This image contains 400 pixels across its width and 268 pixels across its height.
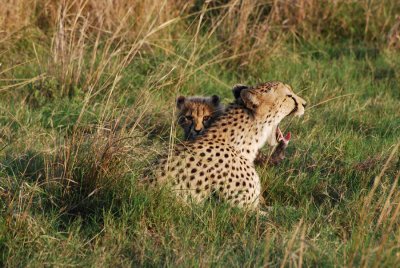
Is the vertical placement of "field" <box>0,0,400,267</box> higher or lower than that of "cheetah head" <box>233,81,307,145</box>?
lower

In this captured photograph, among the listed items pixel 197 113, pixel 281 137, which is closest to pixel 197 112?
pixel 197 113

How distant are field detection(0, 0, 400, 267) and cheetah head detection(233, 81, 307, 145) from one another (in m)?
0.28

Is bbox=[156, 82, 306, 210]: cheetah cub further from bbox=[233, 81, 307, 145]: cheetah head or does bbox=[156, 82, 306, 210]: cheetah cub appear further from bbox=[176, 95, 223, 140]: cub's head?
bbox=[176, 95, 223, 140]: cub's head

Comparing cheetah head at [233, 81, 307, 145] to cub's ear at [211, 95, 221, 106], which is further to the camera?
cub's ear at [211, 95, 221, 106]

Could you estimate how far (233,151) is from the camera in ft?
15.4

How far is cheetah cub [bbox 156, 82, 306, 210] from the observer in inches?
171

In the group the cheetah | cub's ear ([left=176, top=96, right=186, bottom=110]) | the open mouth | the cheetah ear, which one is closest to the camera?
the cheetah ear

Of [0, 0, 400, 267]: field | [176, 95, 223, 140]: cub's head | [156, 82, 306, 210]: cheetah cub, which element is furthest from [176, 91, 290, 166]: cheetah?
[156, 82, 306, 210]: cheetah cub

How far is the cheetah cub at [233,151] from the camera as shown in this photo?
4355 mm

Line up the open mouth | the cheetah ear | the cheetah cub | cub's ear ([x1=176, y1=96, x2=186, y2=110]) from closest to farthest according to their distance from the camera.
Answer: the cheetah cub, the cheetah ear, the open mouth, cub's ear ([x1=176, y1=96, x2=186, y2=110])

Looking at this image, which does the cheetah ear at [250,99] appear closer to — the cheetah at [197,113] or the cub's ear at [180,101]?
the cheetah at [197,113]

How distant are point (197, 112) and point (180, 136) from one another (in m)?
0.30

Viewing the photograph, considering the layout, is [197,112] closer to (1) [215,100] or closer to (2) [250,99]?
(1) [215,100]

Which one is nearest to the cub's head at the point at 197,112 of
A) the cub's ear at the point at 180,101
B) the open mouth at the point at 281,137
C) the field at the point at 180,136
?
the cub's ear at the point at 180,101
